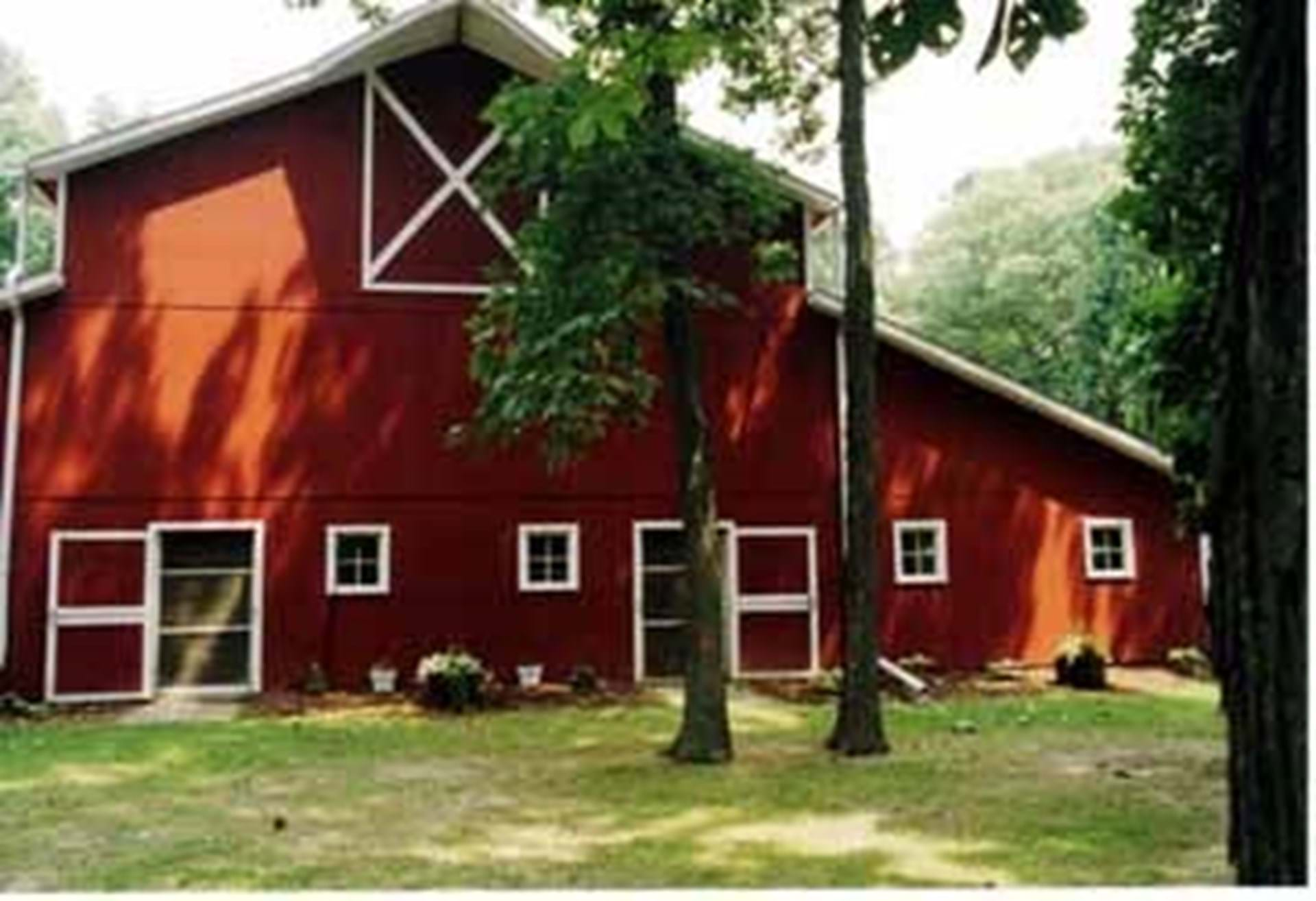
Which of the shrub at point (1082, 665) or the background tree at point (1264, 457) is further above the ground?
the background tree at point (1264, 457)

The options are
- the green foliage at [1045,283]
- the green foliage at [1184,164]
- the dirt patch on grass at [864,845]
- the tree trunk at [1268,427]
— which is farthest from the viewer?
the green foliage at [1045,283]

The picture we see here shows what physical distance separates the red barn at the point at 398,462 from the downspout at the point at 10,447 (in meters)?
0.02

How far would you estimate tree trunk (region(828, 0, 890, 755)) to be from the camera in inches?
316

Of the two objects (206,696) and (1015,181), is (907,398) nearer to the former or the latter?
(206,696)

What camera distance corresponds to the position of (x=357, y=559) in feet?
37.2

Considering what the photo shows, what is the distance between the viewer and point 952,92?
445 centimetres

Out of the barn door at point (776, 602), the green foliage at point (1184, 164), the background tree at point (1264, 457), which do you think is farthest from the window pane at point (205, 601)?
the background tree at point (1264, 457)

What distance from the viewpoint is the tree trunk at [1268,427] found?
120 centimetres

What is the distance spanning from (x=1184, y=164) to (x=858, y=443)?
2.71 metres

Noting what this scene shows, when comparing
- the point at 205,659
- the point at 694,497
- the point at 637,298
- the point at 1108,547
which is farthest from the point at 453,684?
the point at 1108,547

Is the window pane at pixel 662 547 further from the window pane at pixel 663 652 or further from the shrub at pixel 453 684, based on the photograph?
the shrub at pixel 453 684

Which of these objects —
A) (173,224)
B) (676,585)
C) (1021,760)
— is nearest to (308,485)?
(173,224)

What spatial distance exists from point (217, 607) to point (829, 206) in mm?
6172

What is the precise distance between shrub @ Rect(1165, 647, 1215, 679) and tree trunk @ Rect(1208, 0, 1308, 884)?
11.3 meters
